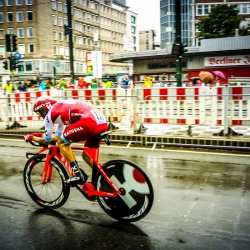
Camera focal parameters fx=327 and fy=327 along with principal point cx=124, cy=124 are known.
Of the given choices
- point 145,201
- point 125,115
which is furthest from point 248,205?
point 125,115

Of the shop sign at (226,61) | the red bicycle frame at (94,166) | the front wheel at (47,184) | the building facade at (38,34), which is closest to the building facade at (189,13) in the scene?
the building facade at (38,34)

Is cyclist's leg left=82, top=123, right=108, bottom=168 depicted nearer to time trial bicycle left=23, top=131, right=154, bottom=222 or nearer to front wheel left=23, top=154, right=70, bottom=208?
time trial bicycle left=23, top=131, right=154, bottom=222

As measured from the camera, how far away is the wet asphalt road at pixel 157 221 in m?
3.60

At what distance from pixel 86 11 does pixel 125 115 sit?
8684cm

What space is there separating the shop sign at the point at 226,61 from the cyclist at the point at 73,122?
104ft

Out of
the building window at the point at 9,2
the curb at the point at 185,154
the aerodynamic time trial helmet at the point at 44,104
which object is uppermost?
the building window at the point at 9,2

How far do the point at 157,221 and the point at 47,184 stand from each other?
1.60 meters

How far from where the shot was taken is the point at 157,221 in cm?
413

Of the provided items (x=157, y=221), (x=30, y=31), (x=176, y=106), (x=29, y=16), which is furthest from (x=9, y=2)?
(x=157, y=221)

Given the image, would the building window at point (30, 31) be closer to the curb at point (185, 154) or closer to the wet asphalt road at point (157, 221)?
the curb at point (185, 154)

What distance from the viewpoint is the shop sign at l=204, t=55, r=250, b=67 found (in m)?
32.7

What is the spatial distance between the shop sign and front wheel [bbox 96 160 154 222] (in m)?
31.8

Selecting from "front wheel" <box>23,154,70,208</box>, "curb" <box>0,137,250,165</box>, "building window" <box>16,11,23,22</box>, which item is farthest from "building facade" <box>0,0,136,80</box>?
"front wheel" <box>23,154,70,208</box>

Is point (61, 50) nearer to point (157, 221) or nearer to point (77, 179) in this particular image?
point (77, 179)
